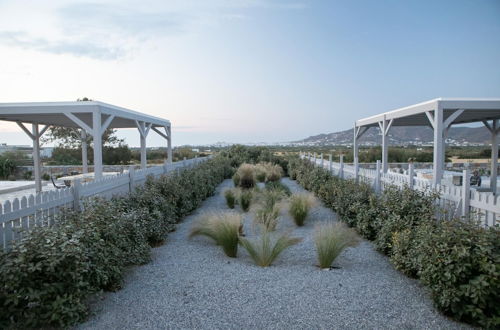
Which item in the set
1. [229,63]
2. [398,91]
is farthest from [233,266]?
[398,91]

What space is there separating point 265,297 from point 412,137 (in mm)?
91700

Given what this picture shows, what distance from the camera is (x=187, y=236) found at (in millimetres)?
5770

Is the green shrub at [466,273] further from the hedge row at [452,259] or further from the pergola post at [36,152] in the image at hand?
the pergola post at [36,152]

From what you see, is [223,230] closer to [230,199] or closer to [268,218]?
[268,218]

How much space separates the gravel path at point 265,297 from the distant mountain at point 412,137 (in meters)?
38.8

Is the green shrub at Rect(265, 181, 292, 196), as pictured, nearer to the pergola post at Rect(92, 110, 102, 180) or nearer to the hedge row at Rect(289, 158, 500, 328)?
the hedge row at Rect(289, 158, 500, 328)

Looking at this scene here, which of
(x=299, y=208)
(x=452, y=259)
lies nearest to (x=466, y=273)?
(x=452, y=259)

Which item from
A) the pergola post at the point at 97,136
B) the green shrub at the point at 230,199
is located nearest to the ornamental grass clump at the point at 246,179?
the green shrub at the point at 230,199

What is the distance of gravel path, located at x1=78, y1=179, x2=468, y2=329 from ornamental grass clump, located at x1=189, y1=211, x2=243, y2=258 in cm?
17

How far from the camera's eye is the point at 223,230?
471 cm

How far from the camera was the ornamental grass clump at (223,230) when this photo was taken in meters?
4.68

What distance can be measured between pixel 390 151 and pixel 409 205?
21.4 m

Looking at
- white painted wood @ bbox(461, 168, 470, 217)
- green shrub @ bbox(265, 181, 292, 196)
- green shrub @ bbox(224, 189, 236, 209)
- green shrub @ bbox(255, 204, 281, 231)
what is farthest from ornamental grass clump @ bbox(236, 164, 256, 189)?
white painted wood @ bbox(461, 168, 470, 217)

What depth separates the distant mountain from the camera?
6247 cm
